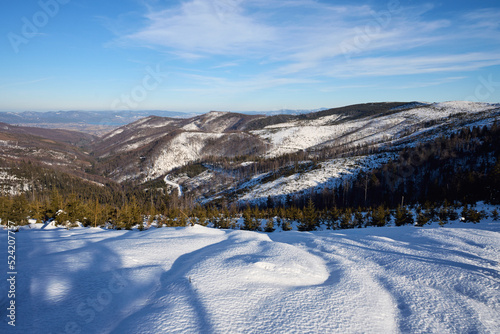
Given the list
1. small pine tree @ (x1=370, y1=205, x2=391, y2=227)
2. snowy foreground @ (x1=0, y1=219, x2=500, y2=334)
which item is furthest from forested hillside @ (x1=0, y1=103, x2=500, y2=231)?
snowy foreground @ (x1=0, y1=219, x2=500, y2=334)

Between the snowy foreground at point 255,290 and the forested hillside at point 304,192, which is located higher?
the snowy foreground at point 255,290

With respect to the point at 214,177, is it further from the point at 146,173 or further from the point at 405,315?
the point at 405,315

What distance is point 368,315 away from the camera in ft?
28.4

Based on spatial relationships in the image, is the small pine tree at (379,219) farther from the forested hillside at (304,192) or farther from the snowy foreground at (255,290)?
the snowy foreground at (255,290)

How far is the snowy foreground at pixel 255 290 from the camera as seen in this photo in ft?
26.5

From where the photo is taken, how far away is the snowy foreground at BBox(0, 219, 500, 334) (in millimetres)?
8086

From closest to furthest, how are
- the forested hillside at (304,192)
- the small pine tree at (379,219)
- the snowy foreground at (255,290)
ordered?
the snowy foreground at (255,290)
the forested hillside at (304,192)
the small pine tree at (379,219)

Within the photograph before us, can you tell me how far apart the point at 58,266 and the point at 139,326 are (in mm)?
8530

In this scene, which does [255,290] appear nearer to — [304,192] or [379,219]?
[379,219]

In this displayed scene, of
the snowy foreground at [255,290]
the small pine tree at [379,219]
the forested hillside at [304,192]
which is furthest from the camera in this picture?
the small pine tree at [379,219]

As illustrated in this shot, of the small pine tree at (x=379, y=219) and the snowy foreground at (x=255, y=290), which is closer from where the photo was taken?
the snowy foreground at (x=255, y=290)

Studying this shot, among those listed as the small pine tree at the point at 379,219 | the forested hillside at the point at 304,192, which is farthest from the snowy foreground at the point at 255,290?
the small pine tree at the point at 379,219

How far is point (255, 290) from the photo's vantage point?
10.1m

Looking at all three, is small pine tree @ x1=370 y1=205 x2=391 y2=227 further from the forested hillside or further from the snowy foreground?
the snowy foreground
